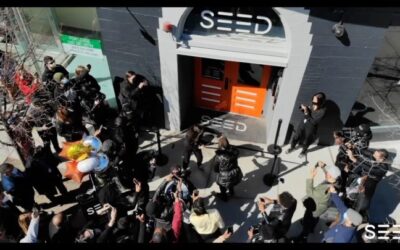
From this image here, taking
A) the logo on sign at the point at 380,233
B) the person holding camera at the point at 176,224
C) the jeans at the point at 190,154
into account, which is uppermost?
the person holding camera at the point at 176,224

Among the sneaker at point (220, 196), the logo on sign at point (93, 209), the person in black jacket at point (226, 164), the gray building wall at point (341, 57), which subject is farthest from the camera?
the sneaker at point (220, 196)

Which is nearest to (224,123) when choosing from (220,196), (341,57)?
(220,196)

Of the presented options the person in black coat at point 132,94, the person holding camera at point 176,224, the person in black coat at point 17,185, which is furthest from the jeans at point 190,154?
the person in black coat at point 17,185

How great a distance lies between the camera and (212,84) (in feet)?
32.7

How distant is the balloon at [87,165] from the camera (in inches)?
266

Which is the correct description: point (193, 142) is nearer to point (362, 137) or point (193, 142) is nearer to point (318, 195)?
point (318, 195)

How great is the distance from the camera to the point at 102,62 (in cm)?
1053

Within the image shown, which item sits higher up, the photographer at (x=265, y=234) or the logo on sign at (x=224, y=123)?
the photographer at (x=265, y=234)

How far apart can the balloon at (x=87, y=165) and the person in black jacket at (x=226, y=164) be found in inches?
90.4

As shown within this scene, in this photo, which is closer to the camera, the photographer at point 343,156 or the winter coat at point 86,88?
the photographer at point 343,156

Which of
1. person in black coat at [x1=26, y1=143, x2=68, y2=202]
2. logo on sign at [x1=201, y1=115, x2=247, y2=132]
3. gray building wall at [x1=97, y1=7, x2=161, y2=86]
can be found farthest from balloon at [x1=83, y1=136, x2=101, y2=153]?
logo on sign at [x1=201, y1=115, x2=247, y2=132]

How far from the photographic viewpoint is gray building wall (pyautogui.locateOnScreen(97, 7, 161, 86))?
7781mm

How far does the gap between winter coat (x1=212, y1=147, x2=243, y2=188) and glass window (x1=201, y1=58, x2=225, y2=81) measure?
2.73m

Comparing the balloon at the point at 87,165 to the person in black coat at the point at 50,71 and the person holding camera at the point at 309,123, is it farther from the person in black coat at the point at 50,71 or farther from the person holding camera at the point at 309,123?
the person holding camera at the point at 309,123
